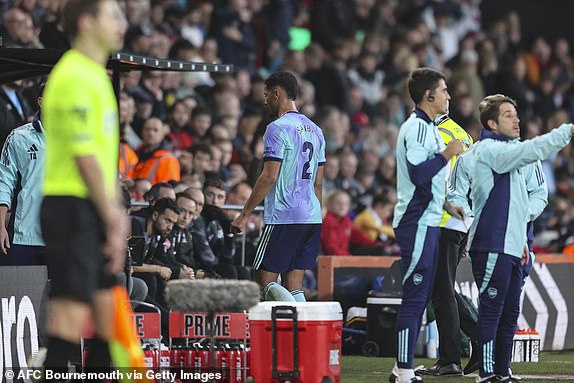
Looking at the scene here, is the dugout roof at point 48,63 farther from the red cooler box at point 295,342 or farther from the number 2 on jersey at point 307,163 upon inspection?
the red cooler box at point 295,342

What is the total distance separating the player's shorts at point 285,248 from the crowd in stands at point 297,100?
126cm

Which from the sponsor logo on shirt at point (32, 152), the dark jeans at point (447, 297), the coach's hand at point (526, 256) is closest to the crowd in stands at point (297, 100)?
the sponsor logo on shirt at point (32, 152)

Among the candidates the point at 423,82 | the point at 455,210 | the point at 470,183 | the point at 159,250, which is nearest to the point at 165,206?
the point at 159,250

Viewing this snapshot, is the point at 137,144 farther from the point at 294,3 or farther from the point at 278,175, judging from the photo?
the point at 294,3

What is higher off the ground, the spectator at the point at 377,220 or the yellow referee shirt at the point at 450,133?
the yellow referee shirt at the point at 450,133

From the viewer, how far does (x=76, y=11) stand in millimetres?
6508

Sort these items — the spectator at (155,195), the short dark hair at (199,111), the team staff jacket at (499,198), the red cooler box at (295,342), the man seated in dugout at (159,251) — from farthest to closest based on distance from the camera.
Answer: the short dark hair at (199,111), the spectator at (155,195), the man seated in dugout at (159,251), the team staff jacket at (499,198), the red cooler box at (295,342)

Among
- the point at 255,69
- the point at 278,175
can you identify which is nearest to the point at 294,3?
the point at 255,69

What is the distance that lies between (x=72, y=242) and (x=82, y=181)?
0.31 metres

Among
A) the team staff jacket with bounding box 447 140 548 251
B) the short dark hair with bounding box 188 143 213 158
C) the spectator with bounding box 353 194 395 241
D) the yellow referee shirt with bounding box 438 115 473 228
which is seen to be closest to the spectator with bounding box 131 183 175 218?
the short dark hair with bounding box 188 143 213 158

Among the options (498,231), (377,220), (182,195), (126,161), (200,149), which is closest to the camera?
(498,231)

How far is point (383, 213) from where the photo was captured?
16734 mm

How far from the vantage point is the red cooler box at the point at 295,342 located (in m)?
8.57

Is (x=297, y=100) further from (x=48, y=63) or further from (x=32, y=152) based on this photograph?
(x=32, y=152)
